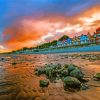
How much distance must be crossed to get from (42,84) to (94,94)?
12.2ft

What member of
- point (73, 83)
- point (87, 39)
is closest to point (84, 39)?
point (87, 39)

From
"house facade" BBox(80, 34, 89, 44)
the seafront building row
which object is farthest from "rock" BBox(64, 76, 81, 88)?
"house facade" BBox(80, 34, 89, 44)

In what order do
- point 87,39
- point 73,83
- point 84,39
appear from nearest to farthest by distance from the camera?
1. point 73,83
2. point 87,39
3. point 84,39

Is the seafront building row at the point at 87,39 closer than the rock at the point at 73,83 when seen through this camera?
No

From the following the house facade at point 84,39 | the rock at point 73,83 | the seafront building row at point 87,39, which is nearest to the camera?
the rock at point 73,83

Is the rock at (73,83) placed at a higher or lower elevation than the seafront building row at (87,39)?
lower

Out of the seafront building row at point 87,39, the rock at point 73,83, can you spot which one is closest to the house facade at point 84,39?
the seafront building row at point 87,39

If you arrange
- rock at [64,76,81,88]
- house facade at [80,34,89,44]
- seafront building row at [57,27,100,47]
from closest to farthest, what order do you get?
rock at [64,76,81,88] < seafront building row at [57,27,100,47] < house facade at [80,34,89,44]

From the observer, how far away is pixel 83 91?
9430mm

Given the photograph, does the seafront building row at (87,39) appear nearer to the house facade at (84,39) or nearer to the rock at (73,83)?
the house facade at (84,39)

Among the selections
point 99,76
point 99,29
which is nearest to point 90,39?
point 99,29

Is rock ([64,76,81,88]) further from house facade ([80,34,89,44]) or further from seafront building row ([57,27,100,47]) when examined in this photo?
house facade ([80,34,89,44])

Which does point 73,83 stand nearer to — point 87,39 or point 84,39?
point 87,39

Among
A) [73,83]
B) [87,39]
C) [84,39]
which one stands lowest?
[73,83]
